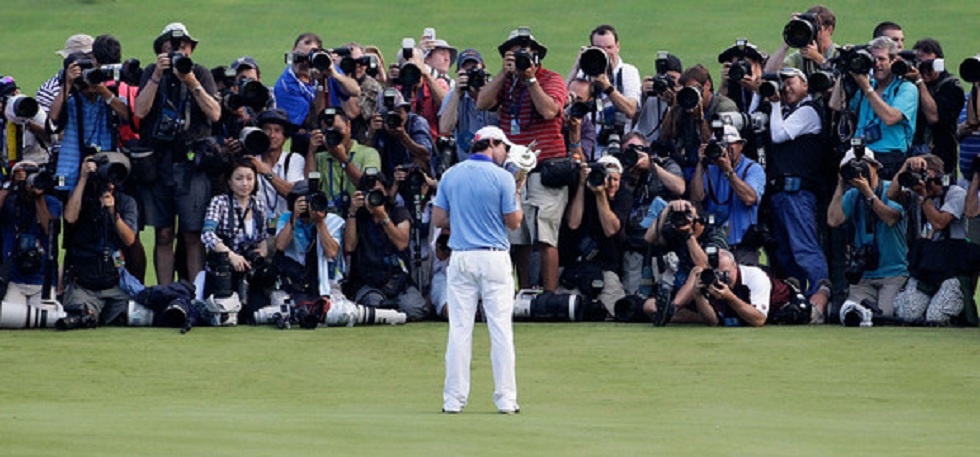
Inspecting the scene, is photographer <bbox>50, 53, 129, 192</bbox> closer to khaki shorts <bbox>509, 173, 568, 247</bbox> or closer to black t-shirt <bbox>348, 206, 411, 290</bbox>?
black t-shirt <bbox>348, 206, 411, 290</bbox>

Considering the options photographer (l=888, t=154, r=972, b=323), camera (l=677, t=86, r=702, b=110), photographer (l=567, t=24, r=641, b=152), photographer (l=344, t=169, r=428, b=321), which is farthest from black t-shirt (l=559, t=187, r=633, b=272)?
photographer (l=888, t=154, r=972, b=323)

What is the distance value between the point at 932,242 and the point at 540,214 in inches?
119

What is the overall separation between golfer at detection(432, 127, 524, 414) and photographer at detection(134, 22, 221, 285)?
464cm

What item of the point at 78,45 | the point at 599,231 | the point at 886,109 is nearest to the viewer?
the point at 886,109

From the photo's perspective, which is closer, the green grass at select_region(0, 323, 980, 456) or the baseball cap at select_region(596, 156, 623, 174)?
the green grass at select_region(0, 323, 980, 456)

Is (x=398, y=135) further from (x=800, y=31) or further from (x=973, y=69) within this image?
(x=973, y=69)

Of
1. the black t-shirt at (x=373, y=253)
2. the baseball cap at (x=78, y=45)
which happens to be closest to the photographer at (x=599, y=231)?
the black t-shirt at (x=373, y=253)

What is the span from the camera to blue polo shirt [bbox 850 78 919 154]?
54.4 feet

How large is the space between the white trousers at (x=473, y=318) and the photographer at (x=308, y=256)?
158 inches

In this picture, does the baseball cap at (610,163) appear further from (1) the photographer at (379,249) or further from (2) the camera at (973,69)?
(2) the camera at (973,69)

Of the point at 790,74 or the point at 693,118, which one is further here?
the point at 693,118

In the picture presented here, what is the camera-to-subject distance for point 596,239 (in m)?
17.3

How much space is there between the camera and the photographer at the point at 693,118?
1722 cm

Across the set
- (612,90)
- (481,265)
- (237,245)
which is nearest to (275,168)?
(237,245)
